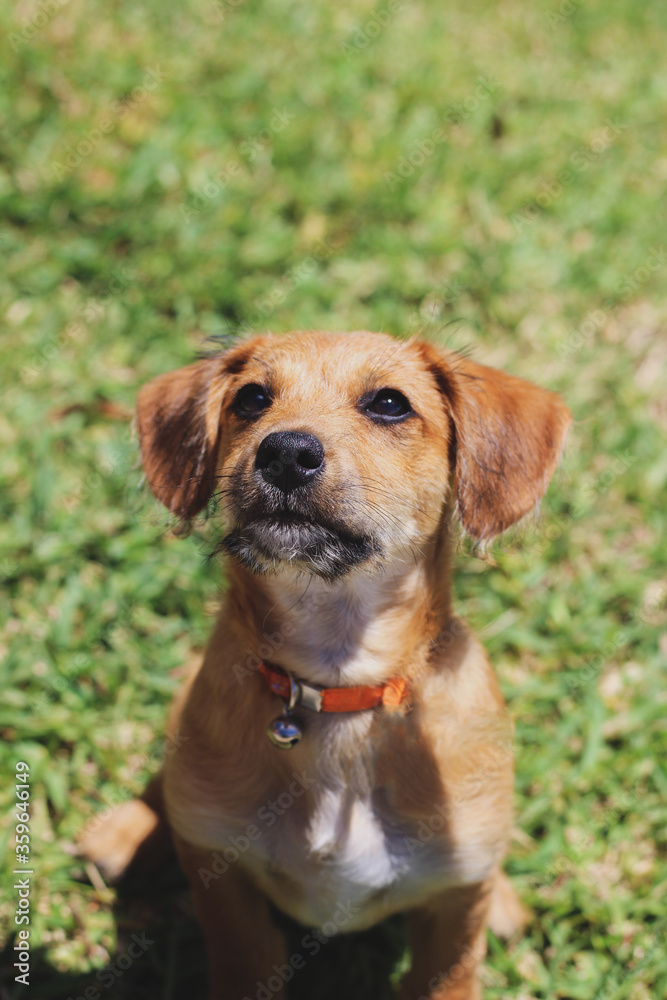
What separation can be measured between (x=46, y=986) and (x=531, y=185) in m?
5.59

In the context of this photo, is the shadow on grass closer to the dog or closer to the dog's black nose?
the dog

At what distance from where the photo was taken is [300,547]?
8.89ft

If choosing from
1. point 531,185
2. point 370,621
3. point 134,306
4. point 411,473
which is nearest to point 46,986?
point 370,621

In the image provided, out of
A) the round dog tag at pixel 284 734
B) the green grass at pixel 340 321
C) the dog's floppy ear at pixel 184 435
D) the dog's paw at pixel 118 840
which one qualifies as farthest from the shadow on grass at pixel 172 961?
the dog's floppy ear at pixel 184 435

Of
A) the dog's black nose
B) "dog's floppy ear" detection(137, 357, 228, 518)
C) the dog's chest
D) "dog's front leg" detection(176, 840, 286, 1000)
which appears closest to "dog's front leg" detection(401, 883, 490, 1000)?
the dog's chest

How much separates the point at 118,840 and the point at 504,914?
5.51 feet

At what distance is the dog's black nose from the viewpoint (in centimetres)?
258

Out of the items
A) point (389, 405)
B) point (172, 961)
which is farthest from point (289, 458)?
point (172, 961)

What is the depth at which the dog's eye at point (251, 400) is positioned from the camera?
309cm

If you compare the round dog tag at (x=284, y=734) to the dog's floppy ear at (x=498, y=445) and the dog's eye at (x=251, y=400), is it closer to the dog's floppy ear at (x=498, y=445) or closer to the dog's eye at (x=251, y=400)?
the dog's floppy ear at (x=498, y=445)

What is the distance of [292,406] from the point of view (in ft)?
9.62

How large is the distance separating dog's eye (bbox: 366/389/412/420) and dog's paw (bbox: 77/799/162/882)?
213 cm

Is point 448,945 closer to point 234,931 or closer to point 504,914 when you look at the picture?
point 504,914

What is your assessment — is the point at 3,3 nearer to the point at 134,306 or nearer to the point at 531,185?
the point at 134,306
